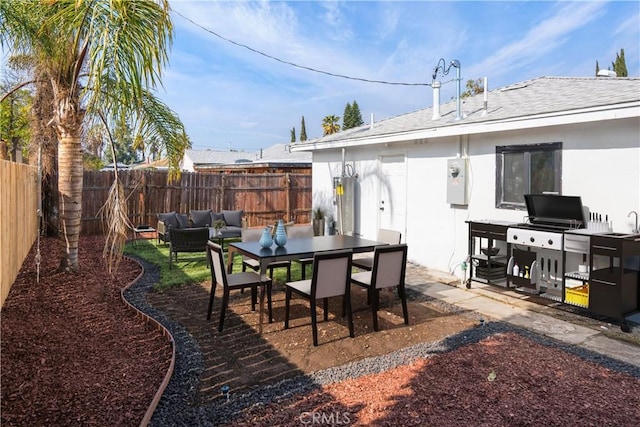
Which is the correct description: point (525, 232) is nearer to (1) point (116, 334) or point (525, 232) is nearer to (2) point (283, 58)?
(1) point (116, 334)

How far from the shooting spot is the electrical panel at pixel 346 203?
10.4 metres

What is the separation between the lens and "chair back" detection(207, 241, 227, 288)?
4598 millimetres

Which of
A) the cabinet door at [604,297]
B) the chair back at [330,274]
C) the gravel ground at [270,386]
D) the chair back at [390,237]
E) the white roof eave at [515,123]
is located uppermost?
the white roof eave at [515,123]

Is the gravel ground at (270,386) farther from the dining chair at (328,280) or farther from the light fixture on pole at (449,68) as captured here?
the light fixture on pole at (449,68)

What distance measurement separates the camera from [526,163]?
639cm

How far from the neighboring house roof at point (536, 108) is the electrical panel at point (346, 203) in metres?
1.04

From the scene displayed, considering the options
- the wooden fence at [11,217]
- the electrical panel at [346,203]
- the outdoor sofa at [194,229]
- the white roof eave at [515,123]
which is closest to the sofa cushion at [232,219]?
the outdoor sofa at [194,229]

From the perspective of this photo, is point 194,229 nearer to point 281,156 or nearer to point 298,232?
point 298,232

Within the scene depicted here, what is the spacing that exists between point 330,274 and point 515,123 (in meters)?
3.90

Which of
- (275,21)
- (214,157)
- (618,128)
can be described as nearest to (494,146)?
(618,128)

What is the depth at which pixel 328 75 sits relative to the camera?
40.2 feet

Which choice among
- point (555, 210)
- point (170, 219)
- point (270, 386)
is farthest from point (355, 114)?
point (270, 386)

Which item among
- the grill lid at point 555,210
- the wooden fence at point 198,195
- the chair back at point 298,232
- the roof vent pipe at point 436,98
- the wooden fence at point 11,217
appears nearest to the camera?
the wooden fence at point 11,217

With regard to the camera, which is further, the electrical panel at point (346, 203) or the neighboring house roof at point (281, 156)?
the neighboring house roof at point (281, 156)
